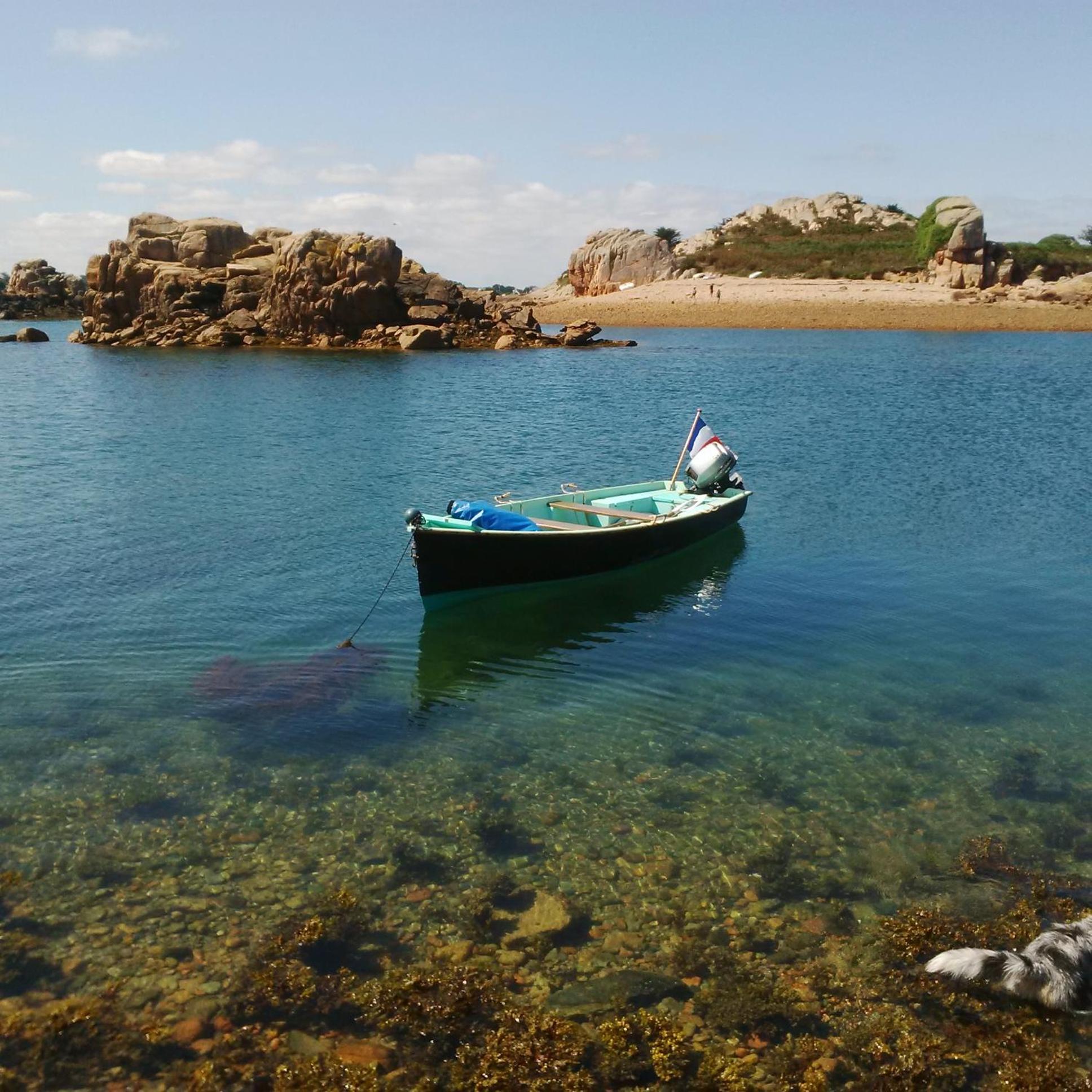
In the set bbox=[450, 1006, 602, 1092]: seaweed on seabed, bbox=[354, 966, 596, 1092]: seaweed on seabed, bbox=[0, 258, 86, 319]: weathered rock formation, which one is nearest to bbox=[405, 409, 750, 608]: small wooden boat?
bbox=[354, 966, 596, 1092]: seaweed on seabed

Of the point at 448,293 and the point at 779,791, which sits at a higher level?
Answer: the point at 448,293

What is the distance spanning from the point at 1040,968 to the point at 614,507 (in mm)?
17392

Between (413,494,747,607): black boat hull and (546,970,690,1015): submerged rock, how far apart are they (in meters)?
11.0

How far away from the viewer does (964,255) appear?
354 ft

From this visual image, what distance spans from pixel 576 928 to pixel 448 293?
8169 centimetres

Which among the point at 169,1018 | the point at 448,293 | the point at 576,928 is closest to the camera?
the point at 169,1018

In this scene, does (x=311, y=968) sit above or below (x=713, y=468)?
below

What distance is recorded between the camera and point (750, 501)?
31.0 metres

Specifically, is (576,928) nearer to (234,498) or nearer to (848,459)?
(234,498)

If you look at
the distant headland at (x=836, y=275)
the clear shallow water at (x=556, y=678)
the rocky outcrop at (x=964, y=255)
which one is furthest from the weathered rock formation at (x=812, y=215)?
the clear shallow water at (x=556, y=678)

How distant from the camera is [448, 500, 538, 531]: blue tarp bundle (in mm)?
20859

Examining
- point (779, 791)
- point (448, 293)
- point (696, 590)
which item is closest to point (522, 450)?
point (696, 590)

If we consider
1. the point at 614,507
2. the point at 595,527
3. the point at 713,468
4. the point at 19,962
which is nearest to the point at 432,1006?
the point at 19,962

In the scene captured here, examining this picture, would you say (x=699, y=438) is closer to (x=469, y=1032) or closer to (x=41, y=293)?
(x=469, y=1032)
